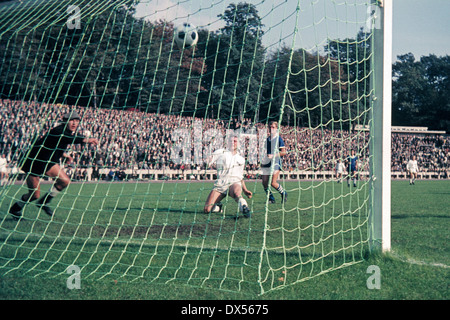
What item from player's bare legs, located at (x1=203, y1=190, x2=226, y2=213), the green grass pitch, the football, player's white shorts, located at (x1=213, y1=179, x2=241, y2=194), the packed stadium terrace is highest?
the football

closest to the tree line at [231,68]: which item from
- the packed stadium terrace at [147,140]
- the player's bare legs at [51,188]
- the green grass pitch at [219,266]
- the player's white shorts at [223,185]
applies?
the packed stadium terrace at [147,140]

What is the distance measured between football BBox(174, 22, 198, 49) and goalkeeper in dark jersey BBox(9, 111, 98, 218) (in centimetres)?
204

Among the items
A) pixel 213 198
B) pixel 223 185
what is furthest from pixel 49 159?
pixel 223 185

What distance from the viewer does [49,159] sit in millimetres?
7312

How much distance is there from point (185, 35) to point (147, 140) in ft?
31.6

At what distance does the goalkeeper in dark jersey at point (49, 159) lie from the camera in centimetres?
694

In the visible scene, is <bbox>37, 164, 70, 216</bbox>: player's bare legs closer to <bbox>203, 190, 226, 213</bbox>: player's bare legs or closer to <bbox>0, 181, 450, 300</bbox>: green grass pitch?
<bbox>0, 181, 450, 300</bbox>: green grass pitch

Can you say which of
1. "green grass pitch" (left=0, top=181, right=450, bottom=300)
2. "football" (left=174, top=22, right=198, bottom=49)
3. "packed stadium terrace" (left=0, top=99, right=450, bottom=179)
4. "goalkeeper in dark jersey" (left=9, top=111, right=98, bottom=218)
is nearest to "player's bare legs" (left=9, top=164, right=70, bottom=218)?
"goalkeeper in dark jersey" (left=9, top=111, right=98, bottom=218)

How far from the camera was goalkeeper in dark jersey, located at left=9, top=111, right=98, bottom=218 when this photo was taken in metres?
6.94

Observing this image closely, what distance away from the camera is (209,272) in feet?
13.1

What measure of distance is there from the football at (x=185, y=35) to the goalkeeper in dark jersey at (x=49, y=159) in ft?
6.70

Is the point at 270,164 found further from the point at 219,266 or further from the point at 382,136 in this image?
the point at 219,266

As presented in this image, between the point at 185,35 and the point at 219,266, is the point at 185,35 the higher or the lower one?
the higher one

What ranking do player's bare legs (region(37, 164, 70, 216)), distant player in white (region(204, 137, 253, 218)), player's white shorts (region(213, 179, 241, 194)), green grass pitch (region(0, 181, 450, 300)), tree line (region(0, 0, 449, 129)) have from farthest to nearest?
player's white shorts (region(213, 179, 241, 194)) → distant player in white (region(204, 137, 253, 218)) → player's bare legs (region(37, 164, 70, 216)) → tree line (region(0, 0, 449, 129)) → green grass pitch (region(0, 181, 450, 300))
